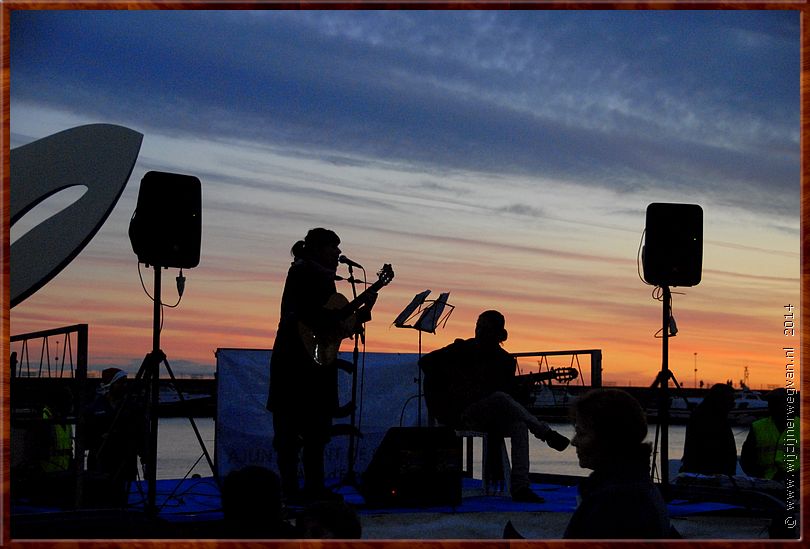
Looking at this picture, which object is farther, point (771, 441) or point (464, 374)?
point (464, 374)

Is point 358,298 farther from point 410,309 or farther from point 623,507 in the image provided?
point 623,507

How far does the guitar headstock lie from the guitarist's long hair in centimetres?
33

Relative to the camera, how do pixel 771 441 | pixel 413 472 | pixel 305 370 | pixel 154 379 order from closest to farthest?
pixel 154 379
pixel 305 370
pixel 413 472
pixel 771 441

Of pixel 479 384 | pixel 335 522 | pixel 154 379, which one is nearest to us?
pixel 335 522

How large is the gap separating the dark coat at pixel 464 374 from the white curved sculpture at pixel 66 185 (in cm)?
249

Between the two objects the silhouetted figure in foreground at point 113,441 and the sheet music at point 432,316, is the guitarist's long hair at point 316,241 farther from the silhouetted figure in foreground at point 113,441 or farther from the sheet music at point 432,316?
the sheet music at point 432,316

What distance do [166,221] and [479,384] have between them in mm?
2489

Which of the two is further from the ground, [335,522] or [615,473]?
[615,473]

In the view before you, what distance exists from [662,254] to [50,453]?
4.04 metres

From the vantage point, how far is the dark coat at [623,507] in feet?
8.45

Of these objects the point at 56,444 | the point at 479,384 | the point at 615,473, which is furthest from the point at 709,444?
the point at 56,444

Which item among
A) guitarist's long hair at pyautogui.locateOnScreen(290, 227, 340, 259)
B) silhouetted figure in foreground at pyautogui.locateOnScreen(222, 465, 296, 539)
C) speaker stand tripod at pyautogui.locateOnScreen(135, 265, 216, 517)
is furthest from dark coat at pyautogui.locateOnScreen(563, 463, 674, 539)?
guitarist's long hair at pyautogui.locateOnScreen(290, 227, 340, 259)

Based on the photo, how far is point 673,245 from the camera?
6.21 m

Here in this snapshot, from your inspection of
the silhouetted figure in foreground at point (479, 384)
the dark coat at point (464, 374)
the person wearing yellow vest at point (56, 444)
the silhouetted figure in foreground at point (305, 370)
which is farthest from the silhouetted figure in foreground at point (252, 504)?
the dark coat at point (464, 374)
